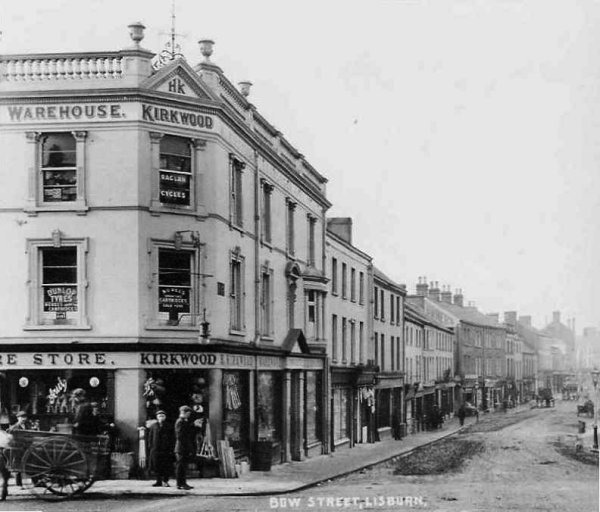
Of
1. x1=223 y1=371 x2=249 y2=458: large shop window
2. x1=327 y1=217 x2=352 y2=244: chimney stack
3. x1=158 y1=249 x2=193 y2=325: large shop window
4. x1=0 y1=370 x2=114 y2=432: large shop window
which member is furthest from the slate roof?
x1=0 y1=370 x2=114 y2=432: large shop window

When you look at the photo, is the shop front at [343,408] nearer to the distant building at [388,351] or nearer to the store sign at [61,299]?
the distant building at [388,351]

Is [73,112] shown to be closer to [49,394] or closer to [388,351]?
[49,394]

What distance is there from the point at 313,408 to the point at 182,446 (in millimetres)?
12595

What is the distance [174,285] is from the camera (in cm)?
2152

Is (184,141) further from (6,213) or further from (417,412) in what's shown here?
(417,412)

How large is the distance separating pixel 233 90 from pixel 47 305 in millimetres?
7417

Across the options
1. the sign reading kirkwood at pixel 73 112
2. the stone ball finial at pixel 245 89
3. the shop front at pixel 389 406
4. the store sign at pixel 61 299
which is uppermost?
the stone ball finial at pixel 245 89

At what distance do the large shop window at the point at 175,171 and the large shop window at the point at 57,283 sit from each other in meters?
2.14

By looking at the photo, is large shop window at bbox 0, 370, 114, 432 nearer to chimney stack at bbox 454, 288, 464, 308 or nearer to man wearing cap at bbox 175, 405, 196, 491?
man wearing cap at bbox 175, 405, 196, 491

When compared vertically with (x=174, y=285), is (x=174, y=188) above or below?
above

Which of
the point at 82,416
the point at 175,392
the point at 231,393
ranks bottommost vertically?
the point at 82,416

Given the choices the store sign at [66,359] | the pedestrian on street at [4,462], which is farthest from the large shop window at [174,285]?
the pedestrian on street at [4,462]

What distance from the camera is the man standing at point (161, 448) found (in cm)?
1981

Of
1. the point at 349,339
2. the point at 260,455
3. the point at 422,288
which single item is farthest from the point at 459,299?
the point at 260,455
